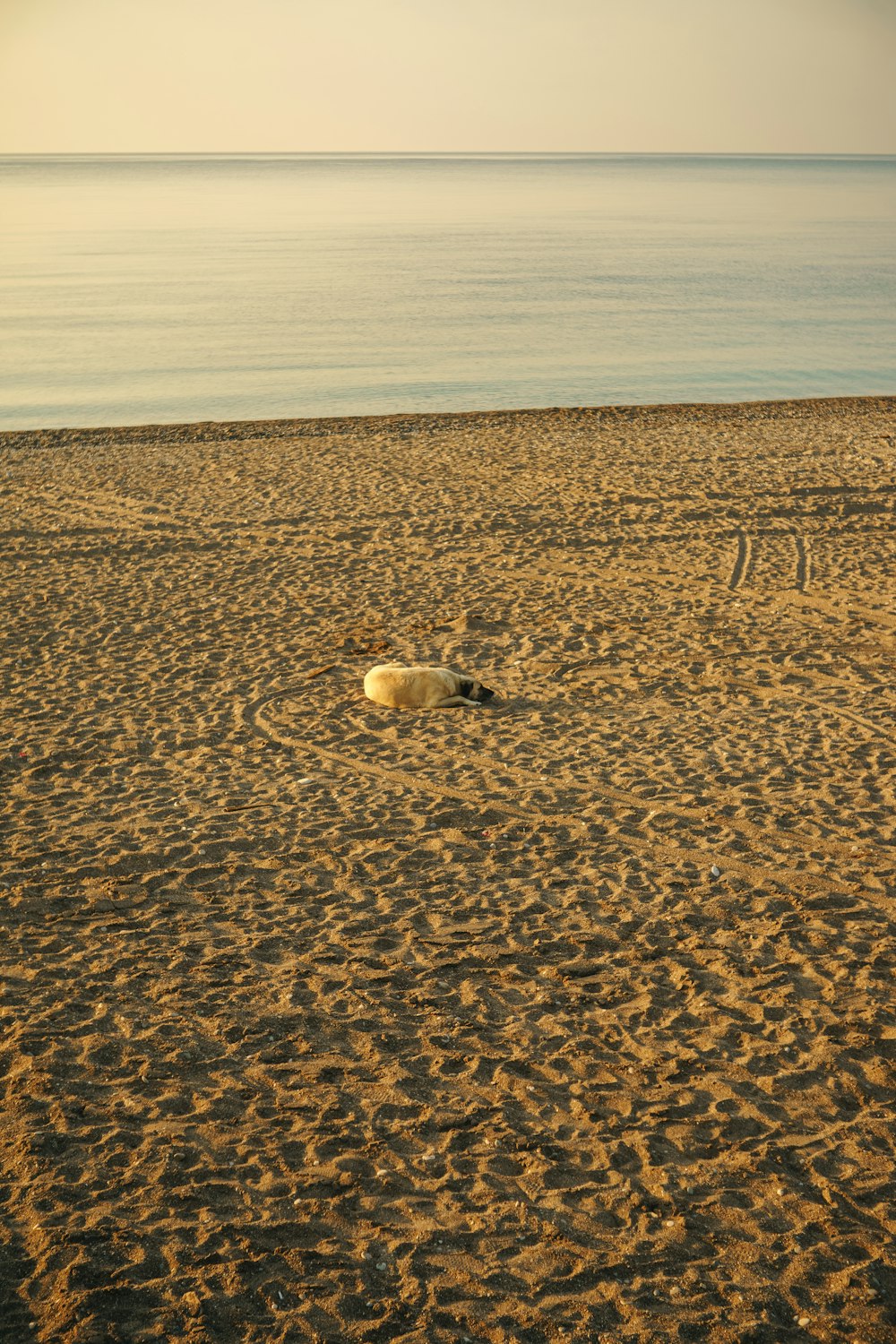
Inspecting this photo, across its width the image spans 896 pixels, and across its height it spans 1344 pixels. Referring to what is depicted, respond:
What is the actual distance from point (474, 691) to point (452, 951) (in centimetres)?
329

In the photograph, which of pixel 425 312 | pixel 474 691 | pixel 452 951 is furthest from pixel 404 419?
pixel 425 312

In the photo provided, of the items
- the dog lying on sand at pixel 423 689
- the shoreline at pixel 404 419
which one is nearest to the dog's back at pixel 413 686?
the dog lying on sand at pixel 423 689

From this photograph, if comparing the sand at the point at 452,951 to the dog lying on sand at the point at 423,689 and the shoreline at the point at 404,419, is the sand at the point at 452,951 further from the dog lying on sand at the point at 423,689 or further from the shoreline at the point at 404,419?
the shoreline at the point at 404,419

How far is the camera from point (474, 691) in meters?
9.06

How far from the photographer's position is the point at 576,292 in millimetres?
40750

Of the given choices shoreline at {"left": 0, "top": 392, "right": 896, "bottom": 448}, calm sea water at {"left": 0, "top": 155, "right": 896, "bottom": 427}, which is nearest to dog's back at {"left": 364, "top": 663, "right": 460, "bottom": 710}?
shoreline at {"left": 0, "top": 392, "right": 896, "bottom": 448}

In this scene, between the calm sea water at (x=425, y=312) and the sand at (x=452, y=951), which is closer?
the sand at (x=452, y=951)

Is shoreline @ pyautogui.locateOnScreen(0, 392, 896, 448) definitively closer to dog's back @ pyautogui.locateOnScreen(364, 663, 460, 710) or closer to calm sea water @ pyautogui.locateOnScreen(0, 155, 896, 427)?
calm sea water @ pyautogui.locateOnScreen(0, 155, 896, 427)

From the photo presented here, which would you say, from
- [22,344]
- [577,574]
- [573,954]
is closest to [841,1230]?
[573,954]

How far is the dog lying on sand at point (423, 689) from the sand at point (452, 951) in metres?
0.25

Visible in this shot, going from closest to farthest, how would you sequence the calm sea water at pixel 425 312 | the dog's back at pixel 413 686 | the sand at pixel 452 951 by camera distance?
1. the sand at pixel 452 951
2. the dog's back at pixel 413 686
3. the calm sea water at pixel 425 312

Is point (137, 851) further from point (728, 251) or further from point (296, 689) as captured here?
point (728, 251)

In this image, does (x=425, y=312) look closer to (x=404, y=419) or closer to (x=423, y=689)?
(x=404, y=419)

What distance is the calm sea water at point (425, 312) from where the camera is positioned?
25234mm
